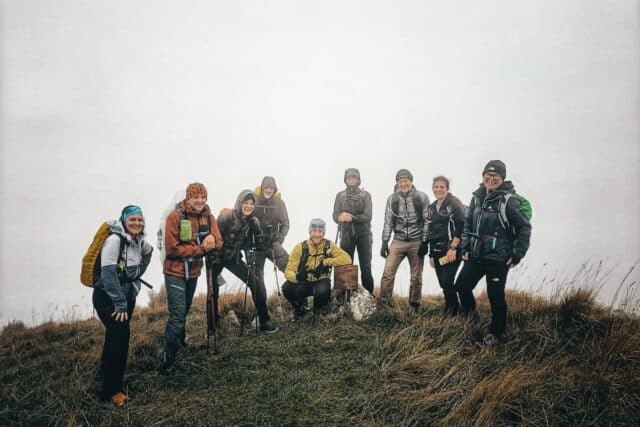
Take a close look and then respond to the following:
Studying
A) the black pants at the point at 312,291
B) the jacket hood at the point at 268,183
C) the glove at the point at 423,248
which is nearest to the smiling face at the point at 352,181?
the jacket hood at the point at 268,183

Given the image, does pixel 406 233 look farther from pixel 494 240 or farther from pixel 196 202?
pixel 196 202

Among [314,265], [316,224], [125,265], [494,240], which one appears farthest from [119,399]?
[494,240]

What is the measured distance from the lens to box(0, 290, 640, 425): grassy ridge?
4.01 meters

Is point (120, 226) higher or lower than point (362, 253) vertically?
higher

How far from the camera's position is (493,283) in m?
5.00

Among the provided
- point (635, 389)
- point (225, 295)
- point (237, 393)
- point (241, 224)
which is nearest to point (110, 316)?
point (237, 393)

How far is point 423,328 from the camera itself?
585 cm

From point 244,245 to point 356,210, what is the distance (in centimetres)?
238

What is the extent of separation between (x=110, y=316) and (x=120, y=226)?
41.0 inches

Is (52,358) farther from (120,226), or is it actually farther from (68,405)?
(120,226)

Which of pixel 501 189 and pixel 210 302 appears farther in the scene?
pixel 210 302

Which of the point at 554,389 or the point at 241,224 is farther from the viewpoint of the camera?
the point at 241,224

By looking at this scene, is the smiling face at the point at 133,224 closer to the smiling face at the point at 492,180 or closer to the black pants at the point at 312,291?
the black pants at the point at 312,291

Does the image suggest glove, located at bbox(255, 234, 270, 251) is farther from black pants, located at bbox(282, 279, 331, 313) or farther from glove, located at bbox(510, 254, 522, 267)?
glove, located at bbox(510, 254, 522, 267)
